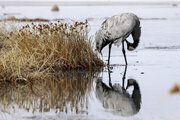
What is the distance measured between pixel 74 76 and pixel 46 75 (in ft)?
2.16

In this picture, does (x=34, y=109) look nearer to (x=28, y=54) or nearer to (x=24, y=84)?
(x=24, y=84)

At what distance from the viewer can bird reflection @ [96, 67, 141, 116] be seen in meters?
7.29

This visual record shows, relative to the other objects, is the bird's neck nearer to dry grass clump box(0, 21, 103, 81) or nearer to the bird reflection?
the bird reflection

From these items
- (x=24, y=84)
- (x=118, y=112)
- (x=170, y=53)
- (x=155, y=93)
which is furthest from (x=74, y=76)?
(x=170, y=53)

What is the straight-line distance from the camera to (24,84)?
940 cm

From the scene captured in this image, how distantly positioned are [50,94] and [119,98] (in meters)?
1.34

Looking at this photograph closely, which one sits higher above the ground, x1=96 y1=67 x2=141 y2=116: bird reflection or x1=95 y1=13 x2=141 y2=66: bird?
x1=95 y1=13 x2=141 y2=66: bird

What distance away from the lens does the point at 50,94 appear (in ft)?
27.9

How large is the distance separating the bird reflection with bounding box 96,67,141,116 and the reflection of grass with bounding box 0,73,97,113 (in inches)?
11.5

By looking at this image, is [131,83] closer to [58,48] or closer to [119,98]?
[119,98]

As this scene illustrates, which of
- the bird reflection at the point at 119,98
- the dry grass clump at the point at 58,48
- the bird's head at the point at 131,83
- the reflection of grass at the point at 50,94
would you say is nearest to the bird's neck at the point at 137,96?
the bird reflection at the point at 119,98

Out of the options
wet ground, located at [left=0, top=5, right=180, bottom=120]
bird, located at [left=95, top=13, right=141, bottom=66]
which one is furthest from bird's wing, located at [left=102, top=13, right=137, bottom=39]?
wet ground, located at [left=0, top=5, right=180, bottom=120]

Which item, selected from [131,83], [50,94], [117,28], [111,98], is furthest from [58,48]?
[111,98]

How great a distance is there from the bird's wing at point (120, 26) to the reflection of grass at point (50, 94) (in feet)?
5.12
